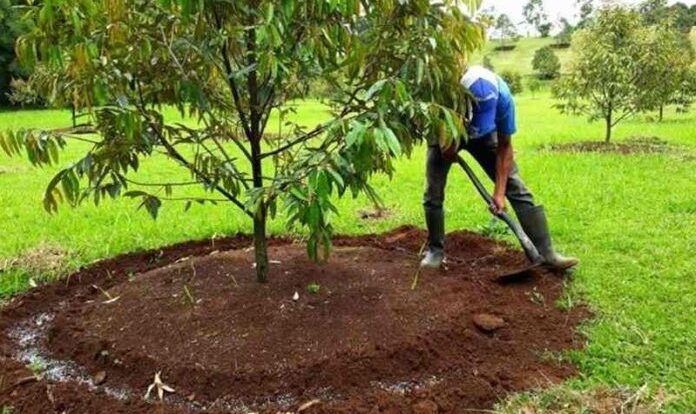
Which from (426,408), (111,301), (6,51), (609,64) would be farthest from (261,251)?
(6,51)

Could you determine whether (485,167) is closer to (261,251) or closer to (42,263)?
(261,251)

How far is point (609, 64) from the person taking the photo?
35.5 ft

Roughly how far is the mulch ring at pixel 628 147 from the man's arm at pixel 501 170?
6526mm

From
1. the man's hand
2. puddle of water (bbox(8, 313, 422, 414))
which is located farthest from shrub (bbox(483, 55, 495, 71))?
puddle of water (bbox(8, 313, 422, 414))

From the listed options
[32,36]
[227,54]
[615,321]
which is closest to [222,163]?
[227,54]

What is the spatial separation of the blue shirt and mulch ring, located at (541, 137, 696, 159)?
6.57 metres

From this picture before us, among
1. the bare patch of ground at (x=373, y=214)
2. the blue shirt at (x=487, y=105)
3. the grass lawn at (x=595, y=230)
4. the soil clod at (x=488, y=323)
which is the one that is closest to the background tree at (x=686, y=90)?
the grass lawn at (x=595, y=230)

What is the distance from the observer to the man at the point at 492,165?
3.85m

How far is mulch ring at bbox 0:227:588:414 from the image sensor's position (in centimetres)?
297

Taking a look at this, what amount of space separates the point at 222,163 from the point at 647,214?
13.4 ft

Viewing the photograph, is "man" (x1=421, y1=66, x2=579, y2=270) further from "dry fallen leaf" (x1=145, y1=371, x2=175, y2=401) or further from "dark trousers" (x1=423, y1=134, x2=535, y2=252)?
"dry fallen leaf" (x1=145, y1=371, x2=175, y2=401)

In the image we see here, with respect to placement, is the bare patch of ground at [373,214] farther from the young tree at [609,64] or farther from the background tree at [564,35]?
the background tree at [564,35]

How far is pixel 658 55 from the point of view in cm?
1132

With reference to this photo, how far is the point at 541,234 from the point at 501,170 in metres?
0.57
